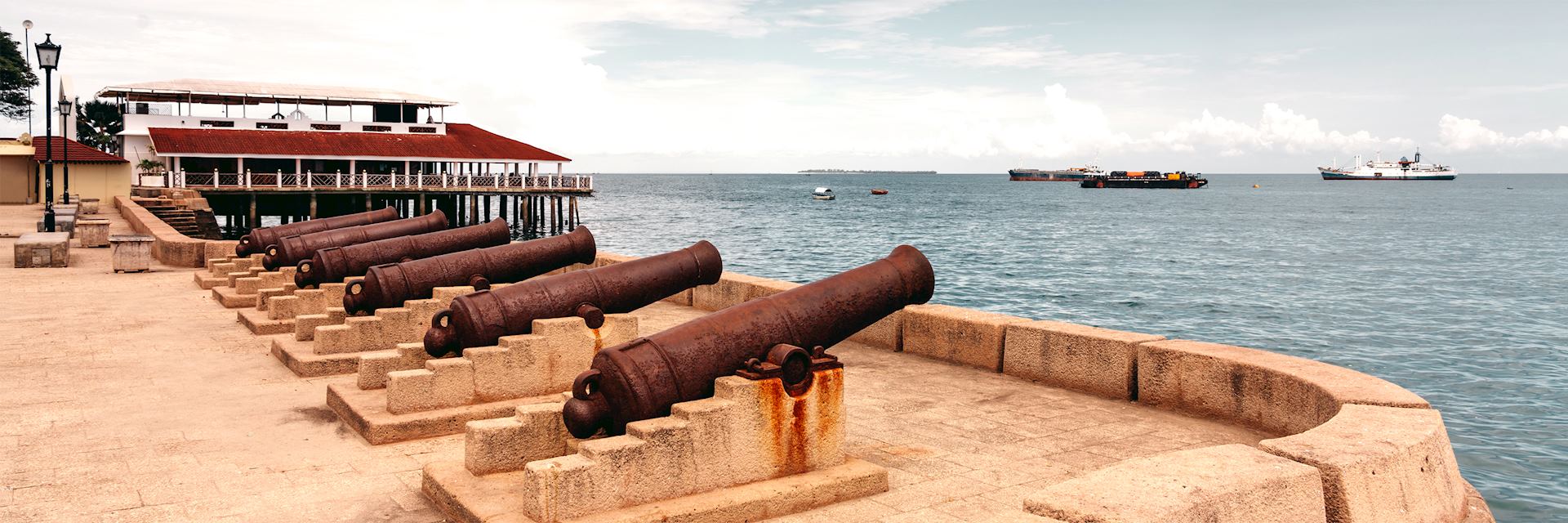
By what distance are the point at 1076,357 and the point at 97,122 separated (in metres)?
104

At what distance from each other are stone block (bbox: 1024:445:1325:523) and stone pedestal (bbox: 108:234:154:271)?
651 inches

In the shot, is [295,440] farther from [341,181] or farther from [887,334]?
[341,181]

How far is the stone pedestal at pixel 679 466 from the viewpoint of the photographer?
504 cm

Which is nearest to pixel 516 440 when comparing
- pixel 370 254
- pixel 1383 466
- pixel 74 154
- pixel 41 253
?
pixel 1383 466

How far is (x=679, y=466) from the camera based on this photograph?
5.27m

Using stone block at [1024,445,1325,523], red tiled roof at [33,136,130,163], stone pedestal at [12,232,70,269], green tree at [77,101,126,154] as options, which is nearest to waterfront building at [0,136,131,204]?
red tiled roof at [33,136,130,163]

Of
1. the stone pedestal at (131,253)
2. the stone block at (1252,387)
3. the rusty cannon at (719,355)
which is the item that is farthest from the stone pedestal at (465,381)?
the stone pedestal at (131,253)

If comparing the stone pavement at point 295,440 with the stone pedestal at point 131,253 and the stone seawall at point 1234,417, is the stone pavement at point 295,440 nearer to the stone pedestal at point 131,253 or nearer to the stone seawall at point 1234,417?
the stone seawall at point 1234,417

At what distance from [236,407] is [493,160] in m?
51.7

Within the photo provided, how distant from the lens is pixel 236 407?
7945 millimetres

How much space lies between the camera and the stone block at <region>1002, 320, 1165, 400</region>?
319 inches

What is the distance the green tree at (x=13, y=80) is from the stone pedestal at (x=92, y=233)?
5431cm

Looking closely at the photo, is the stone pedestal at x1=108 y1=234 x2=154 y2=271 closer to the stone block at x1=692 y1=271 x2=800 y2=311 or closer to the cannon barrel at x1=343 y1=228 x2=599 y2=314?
the cannon barrel at x1=343 y1=228 x2=599 y2=314

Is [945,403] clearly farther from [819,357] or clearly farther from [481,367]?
[481,367]
